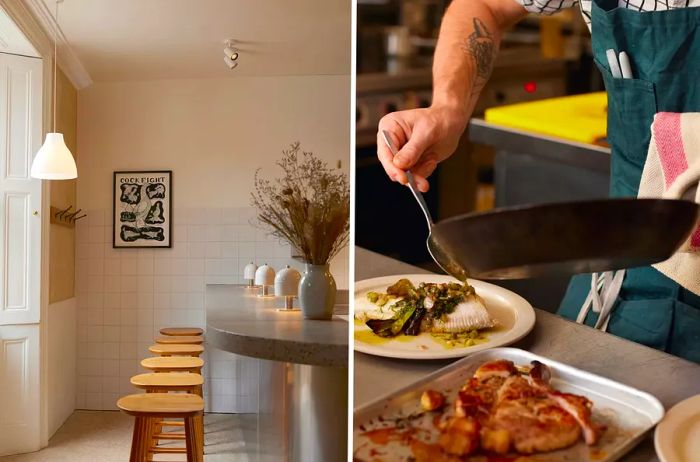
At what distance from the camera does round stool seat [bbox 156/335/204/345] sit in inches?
67.7

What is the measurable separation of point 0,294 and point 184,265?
0.50m

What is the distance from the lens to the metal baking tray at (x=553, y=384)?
323 millimetres

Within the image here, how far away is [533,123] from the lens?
17.7 inches

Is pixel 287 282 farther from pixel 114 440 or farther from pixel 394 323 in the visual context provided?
pixel 394 323

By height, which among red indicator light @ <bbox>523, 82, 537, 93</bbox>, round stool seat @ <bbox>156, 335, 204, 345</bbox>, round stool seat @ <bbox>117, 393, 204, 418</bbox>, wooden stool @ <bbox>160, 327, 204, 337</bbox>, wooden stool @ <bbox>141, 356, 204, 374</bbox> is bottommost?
round stool seat @ <bbox>117, 393, 204, 418</bbox>

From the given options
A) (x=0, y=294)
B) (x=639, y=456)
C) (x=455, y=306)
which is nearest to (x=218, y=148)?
(x=0, y=294)

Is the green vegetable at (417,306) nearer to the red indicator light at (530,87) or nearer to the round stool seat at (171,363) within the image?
the red indicator light at (530,87)

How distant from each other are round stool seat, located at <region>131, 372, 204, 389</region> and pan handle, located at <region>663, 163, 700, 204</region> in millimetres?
1462

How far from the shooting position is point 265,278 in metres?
1.67

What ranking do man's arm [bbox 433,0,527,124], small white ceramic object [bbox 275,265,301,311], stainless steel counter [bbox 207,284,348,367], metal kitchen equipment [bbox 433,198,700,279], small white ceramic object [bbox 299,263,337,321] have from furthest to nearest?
small white ceramic object [bbox 275,265,301,311] → small white ceramic object [bbox 299,263,337,321] → stainless steel counter [bbox 207,284,348,367] → man's arm [bbox 433,0,527,124] → metal kitchen equipment [bbox 433,198,700,279]

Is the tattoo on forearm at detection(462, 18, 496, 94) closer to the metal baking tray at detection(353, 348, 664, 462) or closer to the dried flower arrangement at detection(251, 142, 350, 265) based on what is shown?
the metal baking tray at detection(353, 348, 664, 462)

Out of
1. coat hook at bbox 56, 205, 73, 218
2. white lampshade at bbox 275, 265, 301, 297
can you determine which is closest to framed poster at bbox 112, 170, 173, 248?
coat hook at bbox 56, 205, 73, 218

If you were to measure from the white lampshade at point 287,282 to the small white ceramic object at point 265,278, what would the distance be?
7cm

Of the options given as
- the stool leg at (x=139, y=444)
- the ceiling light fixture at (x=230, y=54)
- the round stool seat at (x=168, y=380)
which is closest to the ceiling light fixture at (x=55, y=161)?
the ceiling light fixture at (x=230, y=54)
